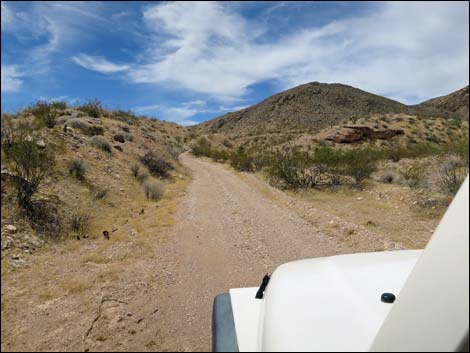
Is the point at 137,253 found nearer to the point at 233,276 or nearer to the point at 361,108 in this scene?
the point at 233,276

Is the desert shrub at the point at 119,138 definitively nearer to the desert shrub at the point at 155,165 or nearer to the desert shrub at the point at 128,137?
the desert shrub at the point at 128,137

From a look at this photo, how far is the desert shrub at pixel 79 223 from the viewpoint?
24.0 feet

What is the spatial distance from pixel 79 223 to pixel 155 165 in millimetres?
9297

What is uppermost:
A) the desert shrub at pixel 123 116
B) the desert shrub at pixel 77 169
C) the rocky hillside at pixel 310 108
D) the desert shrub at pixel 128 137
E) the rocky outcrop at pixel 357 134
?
the rocky hillside at pixel 310 108

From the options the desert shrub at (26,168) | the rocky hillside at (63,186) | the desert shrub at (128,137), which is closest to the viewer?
the rocky hillside at (63,186)

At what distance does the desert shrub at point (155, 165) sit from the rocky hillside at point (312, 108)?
47832mm

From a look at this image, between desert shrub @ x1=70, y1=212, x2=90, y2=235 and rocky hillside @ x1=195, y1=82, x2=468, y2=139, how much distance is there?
56.9m

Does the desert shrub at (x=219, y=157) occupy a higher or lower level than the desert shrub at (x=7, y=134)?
higher

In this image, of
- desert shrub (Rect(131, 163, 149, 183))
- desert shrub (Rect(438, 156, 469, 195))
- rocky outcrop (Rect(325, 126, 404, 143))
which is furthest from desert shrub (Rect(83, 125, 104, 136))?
rocky outcrop (Rect(325, 126, 404, 143))

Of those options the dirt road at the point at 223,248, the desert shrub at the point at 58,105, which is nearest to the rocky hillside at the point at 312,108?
the desert shrub at the point at 58,105

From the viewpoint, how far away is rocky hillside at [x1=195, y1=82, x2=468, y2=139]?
68.4m

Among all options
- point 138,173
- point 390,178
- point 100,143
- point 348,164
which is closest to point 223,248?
point 138,173

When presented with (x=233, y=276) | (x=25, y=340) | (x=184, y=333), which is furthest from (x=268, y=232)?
(x=25, y=340)

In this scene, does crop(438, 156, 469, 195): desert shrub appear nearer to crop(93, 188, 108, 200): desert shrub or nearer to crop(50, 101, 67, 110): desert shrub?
crop(93, 188, 108, 200): desert shrub
